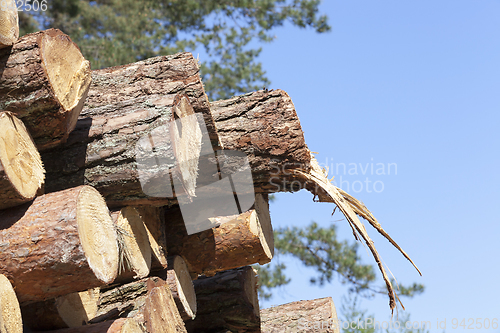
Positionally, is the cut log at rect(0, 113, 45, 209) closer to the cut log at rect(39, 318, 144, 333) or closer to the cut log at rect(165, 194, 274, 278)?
the cut log at rect(39, 318, 144, 333)

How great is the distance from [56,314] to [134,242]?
49 centimetres

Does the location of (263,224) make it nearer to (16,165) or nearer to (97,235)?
(97,235)

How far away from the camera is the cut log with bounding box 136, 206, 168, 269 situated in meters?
2.49

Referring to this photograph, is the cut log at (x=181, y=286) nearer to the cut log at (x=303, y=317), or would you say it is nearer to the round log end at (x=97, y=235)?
the round log end at (x=97, y=235)

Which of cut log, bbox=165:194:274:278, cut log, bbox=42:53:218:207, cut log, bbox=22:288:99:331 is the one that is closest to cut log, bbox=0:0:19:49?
cut log, bbox=42:53:218:207

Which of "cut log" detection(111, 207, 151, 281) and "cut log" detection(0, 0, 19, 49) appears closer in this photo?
"cut log" detection(0, 0, 19, 49)

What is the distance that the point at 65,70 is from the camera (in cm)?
202

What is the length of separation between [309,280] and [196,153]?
615 cm

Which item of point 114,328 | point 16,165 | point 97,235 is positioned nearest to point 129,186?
point 97,235

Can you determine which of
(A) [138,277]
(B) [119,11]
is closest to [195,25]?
(B) [119,11]

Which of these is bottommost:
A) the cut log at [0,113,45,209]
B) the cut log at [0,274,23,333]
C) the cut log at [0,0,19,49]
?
the cut log at [0,274,23,333]

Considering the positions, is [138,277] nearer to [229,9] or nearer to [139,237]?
[139,237]

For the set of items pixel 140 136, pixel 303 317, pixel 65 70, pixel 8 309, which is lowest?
pixel 303 317

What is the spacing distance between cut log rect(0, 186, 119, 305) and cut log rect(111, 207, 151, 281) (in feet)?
1.03
